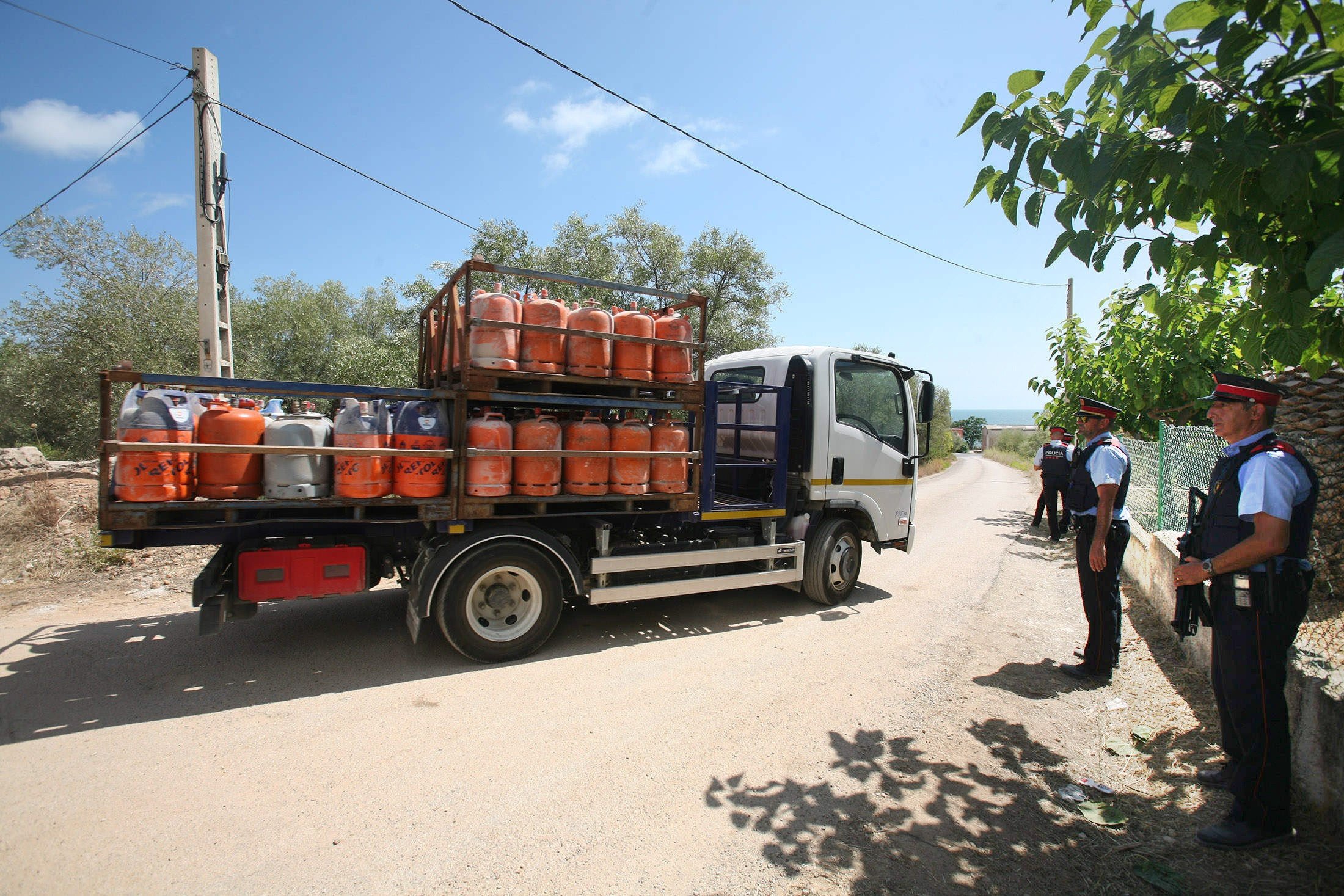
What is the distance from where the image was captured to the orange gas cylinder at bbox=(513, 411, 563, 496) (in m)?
4.81

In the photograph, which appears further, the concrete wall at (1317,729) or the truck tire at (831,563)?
the truck tire at (831,563)

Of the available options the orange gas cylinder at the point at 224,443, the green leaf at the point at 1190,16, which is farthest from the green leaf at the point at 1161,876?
the orange gas cylinder at the point at 224,443

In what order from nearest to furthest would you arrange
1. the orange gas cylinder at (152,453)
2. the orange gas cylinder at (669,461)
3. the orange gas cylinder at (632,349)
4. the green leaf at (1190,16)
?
the green leaf at (1190,16) < the orange gas cylinder at (152,453) < the orange gas cylinder at (632,349) < the orange gas cylinder at (669,461)

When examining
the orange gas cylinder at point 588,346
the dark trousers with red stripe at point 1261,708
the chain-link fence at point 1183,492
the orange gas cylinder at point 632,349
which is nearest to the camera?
the dark trousers with red stripe at point 1261,708

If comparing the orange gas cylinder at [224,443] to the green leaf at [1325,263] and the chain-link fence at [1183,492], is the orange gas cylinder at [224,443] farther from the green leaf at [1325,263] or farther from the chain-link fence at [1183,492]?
the chain-link fence at [1183,492]

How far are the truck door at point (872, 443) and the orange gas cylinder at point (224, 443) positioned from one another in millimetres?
4769

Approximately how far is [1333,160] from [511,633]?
15.9ft

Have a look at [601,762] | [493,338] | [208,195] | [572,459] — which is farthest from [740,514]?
[208,195]

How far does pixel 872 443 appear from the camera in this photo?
22.3 feet

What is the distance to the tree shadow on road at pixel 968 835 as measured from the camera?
8.39ft

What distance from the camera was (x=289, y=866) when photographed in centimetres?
255

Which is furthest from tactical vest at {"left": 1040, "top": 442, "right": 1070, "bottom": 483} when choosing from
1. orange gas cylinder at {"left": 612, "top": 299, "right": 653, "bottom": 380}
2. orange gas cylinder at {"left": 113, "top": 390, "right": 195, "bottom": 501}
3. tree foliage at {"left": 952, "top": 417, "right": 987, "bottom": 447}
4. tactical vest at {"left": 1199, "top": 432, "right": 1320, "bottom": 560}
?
tree foliage at {"left": 952, "top": 417, "right": 987, "bottom": 447}

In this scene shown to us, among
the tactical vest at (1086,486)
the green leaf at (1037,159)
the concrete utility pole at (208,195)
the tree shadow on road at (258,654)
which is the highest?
the concrete utility pole at (208,195)

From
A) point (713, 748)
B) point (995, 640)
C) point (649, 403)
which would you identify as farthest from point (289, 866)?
point (995, 640)
